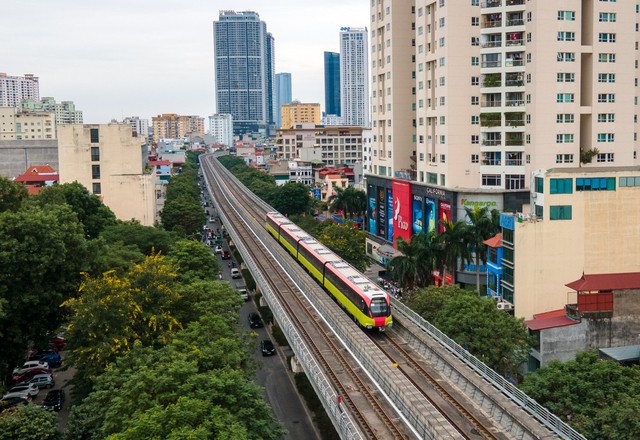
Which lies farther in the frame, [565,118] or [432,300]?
[565,118]

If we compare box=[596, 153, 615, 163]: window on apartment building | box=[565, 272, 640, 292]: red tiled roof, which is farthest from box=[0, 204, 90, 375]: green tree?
box=[596, 153, 615, 163]: window on apartment building

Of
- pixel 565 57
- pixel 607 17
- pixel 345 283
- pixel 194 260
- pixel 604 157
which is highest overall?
pixel 607 17

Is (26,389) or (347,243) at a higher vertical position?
(347,243)

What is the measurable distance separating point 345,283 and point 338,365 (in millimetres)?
8724

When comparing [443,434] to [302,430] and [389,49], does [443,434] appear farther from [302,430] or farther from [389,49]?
[389,49]

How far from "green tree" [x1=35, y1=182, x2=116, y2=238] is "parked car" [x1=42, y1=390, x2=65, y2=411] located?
22.6 metres

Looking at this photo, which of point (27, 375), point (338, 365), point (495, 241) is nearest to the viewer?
point (338, 365)

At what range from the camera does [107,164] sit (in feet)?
242

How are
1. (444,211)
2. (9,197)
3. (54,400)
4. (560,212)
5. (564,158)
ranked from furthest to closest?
(444,211)
(564,158)
(9,197)
(560,212)
(54,400)

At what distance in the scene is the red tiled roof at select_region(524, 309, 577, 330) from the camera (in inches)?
1554

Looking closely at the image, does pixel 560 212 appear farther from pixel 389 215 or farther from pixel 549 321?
pixel 389 215

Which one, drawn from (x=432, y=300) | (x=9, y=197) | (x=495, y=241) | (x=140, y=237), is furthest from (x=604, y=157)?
(x=9, y=197)

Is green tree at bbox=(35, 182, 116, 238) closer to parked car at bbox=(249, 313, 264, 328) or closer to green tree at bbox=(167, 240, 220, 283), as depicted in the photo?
green tree at bbox=(167, 240, 220, 283)

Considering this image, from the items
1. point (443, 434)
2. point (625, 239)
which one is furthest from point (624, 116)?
point (443, 434)
